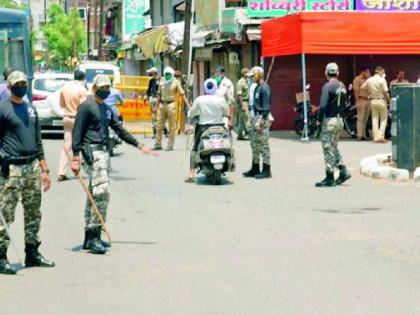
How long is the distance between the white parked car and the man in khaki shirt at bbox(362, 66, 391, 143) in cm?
852

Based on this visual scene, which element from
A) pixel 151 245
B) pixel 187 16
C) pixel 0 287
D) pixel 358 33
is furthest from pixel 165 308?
pixel 187 16

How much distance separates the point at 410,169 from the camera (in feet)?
52.7

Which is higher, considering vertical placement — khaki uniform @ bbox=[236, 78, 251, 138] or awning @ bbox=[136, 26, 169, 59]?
awning @ bbox=[136, 26, 169, 59]

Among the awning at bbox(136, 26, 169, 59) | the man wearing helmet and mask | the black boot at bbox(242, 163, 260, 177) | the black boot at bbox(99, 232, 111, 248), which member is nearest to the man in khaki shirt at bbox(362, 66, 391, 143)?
the man wearing helmet and mask

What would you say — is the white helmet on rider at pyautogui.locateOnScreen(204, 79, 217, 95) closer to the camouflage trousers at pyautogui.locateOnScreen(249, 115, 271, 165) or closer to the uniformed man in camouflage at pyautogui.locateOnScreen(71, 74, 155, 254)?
the camouflage trousers at pyautogui.locateOnScreen(249, 115, 271, 165)

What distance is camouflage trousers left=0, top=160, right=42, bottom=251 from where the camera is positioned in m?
8.80

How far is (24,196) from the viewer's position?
29.4 ft

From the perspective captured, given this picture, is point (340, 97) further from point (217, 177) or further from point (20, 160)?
point (20, 160)

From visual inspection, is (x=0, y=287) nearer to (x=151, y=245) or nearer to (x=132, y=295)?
(x=132, y=295)

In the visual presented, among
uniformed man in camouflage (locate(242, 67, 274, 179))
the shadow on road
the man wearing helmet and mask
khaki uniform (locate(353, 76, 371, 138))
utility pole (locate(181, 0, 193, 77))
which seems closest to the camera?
the shadow on road

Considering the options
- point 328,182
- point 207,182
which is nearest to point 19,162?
point 328,182

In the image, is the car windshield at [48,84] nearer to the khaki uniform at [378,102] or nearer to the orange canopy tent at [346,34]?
the orange canopy tent at [346,34]

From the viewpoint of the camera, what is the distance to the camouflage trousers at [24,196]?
8.80 meters

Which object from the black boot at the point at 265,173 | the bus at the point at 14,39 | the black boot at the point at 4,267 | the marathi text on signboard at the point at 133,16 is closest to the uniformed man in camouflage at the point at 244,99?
the bus at the point at 14,39
